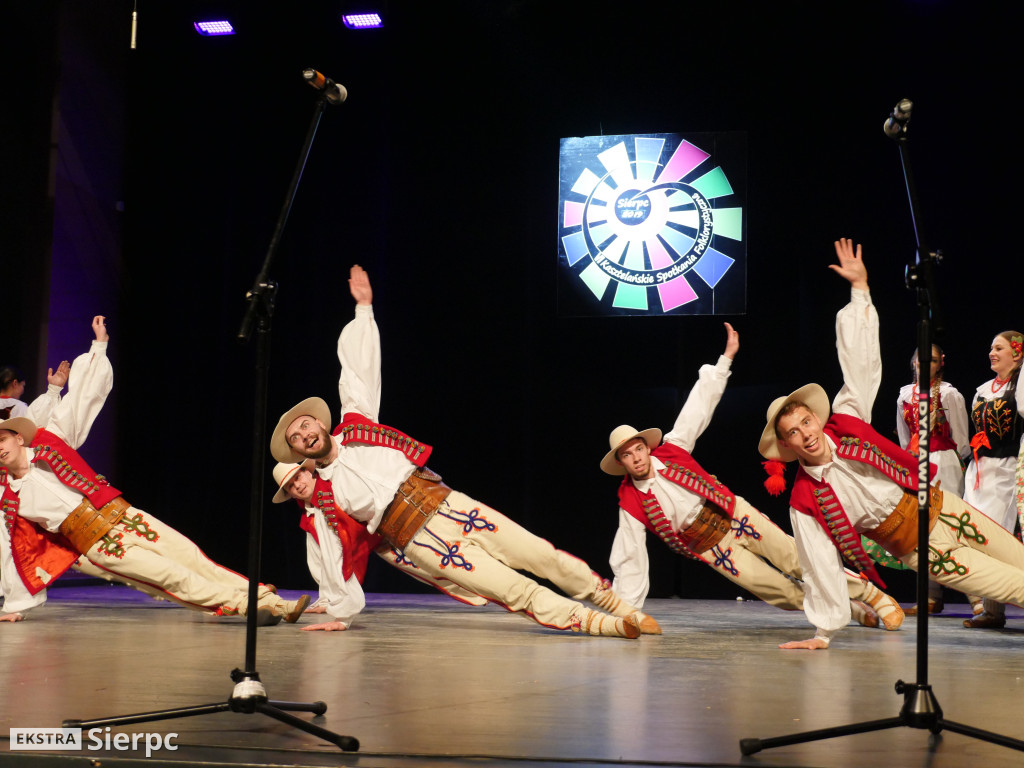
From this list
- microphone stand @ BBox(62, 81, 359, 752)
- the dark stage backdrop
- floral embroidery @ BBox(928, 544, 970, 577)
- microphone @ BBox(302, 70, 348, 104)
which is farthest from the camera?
the dark stage backdrop

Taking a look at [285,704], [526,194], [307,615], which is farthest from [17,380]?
[285,704]

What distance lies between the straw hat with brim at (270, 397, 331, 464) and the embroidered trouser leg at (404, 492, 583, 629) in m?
0.66

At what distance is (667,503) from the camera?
14.8ft

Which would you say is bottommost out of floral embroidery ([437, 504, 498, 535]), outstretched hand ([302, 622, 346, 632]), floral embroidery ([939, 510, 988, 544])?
outstretched hand ([302, 622, 346, 632])

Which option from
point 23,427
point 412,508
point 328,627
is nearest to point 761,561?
point 412,508

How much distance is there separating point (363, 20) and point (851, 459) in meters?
4.69

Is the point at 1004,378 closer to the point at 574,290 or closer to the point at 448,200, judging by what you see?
the point at 574,290

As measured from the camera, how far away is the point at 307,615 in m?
5.17

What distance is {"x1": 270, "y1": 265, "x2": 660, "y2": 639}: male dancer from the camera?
399 cm

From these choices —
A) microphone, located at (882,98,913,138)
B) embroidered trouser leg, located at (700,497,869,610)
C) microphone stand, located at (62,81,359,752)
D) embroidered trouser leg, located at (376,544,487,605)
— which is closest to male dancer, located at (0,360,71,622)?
embroidered trouser leg, located at (376,544,487,605)

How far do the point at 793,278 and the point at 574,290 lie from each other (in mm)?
1379

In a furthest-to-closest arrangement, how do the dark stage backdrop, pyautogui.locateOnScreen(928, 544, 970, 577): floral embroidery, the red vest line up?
the dark stage backdrop
the red vest
pyautogui.locateOnScreen(928, 544, 970, 577): floral embroidery

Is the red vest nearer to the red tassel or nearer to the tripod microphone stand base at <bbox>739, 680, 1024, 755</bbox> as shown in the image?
the red tassel

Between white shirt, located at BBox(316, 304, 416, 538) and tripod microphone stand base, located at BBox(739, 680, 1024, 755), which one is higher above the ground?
white shirt, located at BBox(316, 304, 416, 538)
